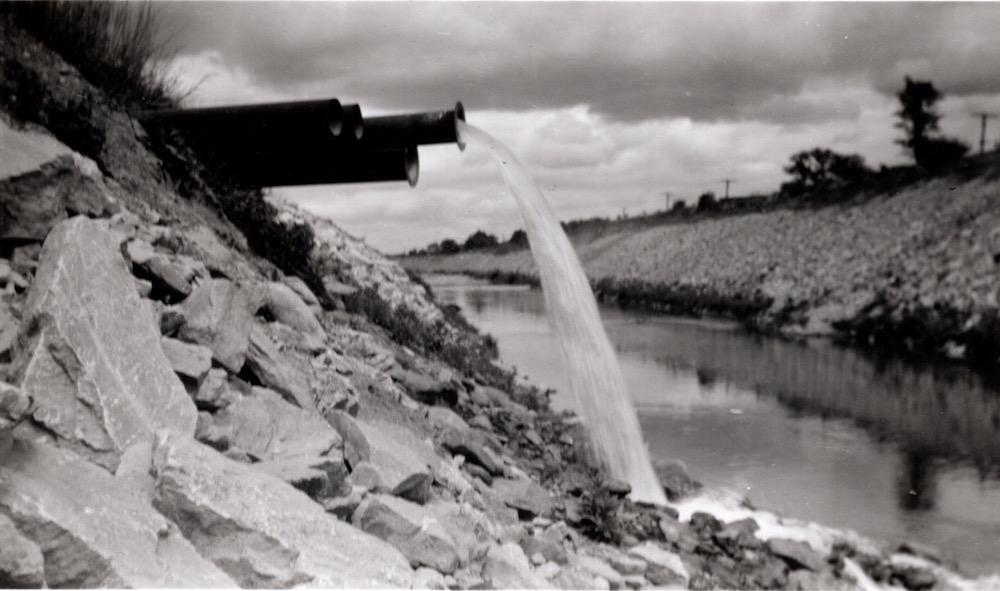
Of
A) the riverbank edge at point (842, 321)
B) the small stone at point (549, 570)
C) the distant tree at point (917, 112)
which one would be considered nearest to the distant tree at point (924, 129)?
the distant tree at point (917, 112)

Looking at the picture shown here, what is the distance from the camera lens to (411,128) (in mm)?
9023

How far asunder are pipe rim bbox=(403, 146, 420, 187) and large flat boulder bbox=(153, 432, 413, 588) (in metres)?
5.59

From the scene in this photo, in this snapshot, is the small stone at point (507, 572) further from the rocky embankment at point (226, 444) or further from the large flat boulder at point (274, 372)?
the large flat boulder at point (274, 372)

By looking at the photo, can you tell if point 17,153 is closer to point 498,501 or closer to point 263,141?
point 263,141

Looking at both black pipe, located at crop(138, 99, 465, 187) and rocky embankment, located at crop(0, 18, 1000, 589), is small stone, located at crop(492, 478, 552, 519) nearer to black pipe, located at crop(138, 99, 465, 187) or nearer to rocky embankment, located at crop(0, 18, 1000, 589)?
rocky embankment, located at crop(0, 18, 1000, 589)

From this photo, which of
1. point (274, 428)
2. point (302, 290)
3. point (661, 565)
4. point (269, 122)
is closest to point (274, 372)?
point (274, 428)

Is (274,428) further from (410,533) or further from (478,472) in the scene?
(478,472)

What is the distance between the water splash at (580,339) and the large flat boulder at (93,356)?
16.7 feet

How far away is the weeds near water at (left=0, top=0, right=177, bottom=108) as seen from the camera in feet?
26.9

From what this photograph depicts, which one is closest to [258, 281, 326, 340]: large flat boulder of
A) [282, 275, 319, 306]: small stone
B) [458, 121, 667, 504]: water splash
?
[282, 275, 319, 306]: small stone

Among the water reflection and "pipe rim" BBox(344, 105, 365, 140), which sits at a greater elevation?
"pipe rim" BBox(344, 105, 365, 140)

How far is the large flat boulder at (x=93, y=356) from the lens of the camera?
13.5ft

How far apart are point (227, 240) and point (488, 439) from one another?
3197mm

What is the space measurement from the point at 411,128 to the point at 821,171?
47.6 metres
